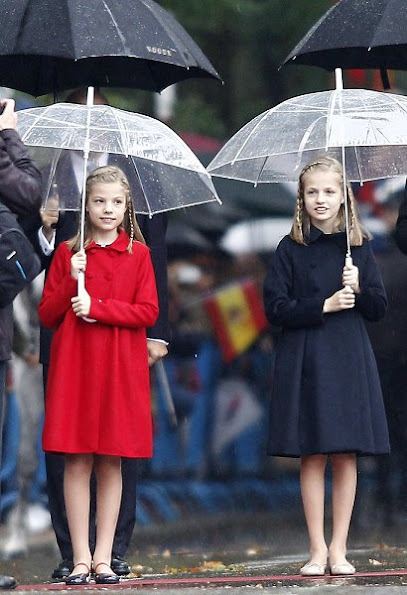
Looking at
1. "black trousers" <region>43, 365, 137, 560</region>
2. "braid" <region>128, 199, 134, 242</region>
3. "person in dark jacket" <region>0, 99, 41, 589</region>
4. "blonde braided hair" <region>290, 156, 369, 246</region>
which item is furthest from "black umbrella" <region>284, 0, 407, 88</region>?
"black trousers" <region>43, 365, 137, 560</region>

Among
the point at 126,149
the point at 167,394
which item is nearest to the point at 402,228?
the point at 126,149

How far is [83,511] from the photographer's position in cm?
689

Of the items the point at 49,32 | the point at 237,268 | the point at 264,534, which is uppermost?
the point at 49,32

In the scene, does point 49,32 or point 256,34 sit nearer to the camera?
point 49,32

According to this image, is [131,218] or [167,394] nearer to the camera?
[131,218]

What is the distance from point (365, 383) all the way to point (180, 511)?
95.7 inches

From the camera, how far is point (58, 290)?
6883 millimetres

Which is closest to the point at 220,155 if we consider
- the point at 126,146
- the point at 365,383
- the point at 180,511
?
the point at 126,146

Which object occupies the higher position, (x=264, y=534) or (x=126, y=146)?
(x=126, y=146)

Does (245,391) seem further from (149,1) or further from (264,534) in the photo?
(149,1)

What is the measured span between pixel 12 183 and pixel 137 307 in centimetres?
76

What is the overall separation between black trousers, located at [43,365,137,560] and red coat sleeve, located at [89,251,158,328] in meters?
0.71

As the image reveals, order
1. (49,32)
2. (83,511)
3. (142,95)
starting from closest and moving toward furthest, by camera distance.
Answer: (83,511), (49,32), (142,95)

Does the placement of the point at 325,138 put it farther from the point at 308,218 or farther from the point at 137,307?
the point at 137,307
